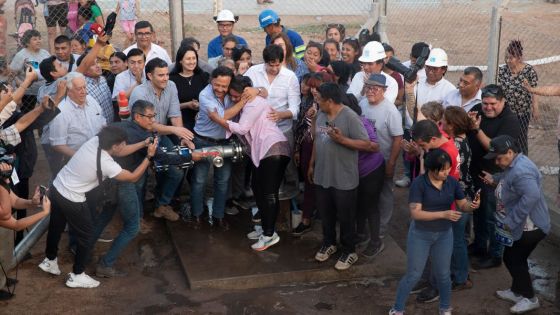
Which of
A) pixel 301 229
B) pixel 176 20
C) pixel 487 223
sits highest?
pixel 176 20

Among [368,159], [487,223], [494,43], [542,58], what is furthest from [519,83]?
[542,58]

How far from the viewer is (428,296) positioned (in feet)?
19.6

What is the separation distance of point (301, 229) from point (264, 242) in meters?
0.49

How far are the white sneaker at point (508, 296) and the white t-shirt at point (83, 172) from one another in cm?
336

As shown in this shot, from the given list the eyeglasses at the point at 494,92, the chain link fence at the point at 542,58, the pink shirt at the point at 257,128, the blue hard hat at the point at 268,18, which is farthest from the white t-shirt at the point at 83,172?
the chain link fence at the point at 542,58

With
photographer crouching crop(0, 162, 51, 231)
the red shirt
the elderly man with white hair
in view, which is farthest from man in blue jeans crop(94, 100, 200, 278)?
the red shirt

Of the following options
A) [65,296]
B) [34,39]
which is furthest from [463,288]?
[34,39]

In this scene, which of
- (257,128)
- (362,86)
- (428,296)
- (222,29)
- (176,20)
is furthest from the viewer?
(222,29)

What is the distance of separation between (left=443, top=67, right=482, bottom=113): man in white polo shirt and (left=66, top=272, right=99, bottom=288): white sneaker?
3741mm

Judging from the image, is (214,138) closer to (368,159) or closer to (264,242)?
(264,242)

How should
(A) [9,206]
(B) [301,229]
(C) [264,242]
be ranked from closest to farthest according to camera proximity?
(A) [9,206] → (C) [264,242] → (B) [301,229]

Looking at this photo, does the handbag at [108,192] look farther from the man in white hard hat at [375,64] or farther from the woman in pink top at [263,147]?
the man in white hard hat at [375,64]

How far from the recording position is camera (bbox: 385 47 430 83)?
270 inches

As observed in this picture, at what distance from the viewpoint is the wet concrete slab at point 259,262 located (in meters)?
6.30
